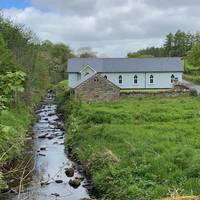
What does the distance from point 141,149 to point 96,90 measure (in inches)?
1409

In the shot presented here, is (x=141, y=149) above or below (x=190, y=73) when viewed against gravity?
below

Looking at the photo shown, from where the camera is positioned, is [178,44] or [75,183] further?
[178,44]

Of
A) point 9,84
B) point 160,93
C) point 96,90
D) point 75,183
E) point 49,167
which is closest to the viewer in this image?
point 9,84

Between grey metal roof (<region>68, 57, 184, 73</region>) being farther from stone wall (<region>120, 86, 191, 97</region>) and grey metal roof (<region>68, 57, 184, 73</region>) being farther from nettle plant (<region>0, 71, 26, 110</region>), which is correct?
nettle plant (<region>0, 71, 26, 110</region>)

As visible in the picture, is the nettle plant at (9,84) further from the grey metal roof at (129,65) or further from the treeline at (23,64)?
the grey metal roof at (129,65)

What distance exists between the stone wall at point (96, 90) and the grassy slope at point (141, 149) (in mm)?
12490

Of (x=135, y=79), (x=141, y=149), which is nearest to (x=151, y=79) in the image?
(x=135, y=79)

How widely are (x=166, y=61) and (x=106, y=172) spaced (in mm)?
57097

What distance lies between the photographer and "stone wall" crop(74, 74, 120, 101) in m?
63.1

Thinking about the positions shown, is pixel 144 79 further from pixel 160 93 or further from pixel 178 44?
pixel 178 44

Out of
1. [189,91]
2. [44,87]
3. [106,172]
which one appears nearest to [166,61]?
[189,91]

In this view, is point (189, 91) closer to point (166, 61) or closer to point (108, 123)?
point (166, 61)

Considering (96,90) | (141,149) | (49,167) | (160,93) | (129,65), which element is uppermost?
(129,65)

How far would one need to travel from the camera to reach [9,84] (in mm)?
6855
